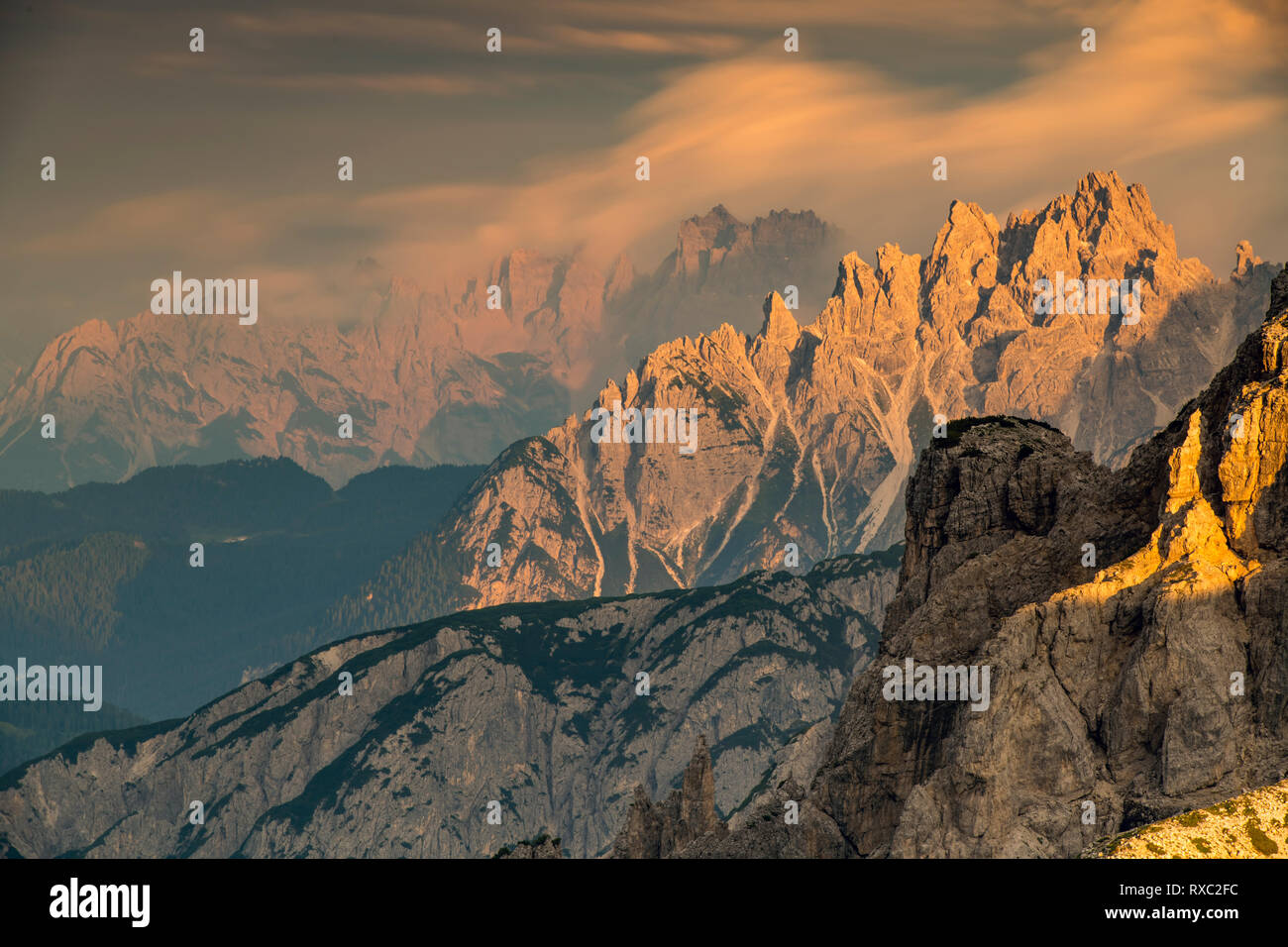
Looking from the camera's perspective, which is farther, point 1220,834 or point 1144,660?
point 1144,660

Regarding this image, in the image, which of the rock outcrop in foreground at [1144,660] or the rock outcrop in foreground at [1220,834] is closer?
the rock outcrop in foreground at [1220,834]

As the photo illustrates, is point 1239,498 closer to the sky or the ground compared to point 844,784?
closer to the sky

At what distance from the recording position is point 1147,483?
594ft

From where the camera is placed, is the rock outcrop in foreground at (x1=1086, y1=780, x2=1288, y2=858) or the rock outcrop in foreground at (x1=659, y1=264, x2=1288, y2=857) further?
the rock outcrop in foreground at (x1=659, y1=264, x2=1288, y2=857)

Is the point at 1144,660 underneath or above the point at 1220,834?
above
